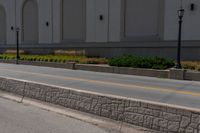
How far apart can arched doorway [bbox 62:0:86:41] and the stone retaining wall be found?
80.5 feet

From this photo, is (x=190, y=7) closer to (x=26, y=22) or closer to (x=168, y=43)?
(x=168, y=43)

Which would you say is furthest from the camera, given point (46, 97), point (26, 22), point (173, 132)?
point (26, 22)

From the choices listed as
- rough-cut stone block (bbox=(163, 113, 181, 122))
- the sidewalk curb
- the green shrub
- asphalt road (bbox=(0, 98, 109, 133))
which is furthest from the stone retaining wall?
the green shrub

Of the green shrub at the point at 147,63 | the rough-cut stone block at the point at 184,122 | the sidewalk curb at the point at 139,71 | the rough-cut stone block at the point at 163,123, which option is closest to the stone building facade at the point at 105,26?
the green shrub at the point at 147,63

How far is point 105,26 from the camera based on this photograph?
96.8 feet

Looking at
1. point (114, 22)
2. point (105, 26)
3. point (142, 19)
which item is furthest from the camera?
point (105, 26)

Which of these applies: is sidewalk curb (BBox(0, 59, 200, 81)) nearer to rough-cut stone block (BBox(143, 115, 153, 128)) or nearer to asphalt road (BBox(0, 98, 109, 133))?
asphalt road (BBox(0, 98, 109, 133))

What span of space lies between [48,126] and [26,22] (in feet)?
122

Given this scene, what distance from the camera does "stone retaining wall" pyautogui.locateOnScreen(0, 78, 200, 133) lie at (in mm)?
5332

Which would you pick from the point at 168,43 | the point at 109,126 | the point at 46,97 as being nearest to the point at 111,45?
the point at 168,43

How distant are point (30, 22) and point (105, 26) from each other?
15881mm

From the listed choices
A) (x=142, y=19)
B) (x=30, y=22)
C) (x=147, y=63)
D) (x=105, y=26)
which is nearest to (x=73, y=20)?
(x=105, y=26)

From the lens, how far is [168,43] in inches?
966

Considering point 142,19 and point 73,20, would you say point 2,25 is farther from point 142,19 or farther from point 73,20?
point 142,19
